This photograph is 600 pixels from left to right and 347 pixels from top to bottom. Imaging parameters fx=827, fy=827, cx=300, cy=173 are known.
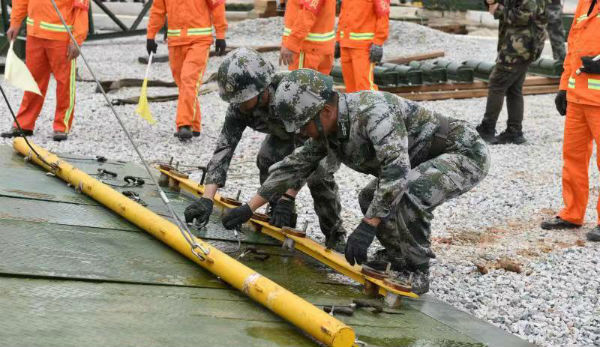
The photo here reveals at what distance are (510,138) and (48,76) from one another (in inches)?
207

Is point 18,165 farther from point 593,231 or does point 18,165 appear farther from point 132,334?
point 593,231

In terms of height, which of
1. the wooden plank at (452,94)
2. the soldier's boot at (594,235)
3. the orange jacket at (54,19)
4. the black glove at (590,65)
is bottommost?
the wooden plank at (452,94)

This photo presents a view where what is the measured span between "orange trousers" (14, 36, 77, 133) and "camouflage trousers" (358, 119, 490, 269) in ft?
16.9

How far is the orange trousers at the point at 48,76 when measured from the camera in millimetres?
8516

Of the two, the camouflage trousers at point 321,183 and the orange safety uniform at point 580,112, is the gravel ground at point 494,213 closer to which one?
the orange safety uniform at point 580,112

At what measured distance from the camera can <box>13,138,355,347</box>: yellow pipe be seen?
334cm

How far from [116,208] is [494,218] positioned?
3209mm

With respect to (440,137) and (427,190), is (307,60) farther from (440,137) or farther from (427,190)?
(427,190)

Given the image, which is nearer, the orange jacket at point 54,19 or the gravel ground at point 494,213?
the gravel ground at point 494,213

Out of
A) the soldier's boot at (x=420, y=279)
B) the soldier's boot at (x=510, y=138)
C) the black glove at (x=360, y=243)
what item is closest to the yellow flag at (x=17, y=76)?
the black glove at (x=360, y=243)

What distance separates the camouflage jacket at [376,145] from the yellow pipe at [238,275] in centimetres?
61

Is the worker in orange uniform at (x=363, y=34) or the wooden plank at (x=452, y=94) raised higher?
the worker in orange uniform at (x=363, y=34)

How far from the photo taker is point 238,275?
12.8 feet

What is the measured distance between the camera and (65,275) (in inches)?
153
